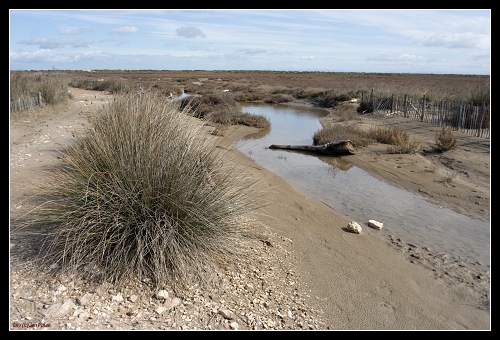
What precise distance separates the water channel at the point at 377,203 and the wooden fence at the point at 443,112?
5620mm

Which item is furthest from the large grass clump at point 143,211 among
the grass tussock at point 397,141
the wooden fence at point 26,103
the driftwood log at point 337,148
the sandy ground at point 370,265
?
the wooden fence at point 26,103

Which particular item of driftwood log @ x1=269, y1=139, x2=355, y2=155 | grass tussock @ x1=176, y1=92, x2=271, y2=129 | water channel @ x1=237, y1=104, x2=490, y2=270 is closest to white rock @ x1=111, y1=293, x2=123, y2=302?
water channel @ x1=237, y1=104, x2=490, y2=270

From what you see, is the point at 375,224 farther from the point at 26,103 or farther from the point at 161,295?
the point at 26,103

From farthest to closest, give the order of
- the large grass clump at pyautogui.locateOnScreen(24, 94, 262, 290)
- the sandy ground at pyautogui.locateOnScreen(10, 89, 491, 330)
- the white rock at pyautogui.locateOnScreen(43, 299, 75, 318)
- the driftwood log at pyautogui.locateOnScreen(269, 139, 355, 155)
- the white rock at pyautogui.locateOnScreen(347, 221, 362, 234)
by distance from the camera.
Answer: the driftwood log at pyautogui.locateOnScreen(269, 139, 355, 155), the white rock at pyautogui.locateOnScreen(347, 221, 362, 234), the sandy ground at pyautogui.locateOnScreen(10, 89, 491, 330), the large grass clump at pyautogui.locateOnScreen(24, 94, 262, 290), the white rock at pyautogui.locateOnScreen(43, 299, 75, 318)

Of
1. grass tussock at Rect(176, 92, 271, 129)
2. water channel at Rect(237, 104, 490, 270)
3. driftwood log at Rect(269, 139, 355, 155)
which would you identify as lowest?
water channel at Rect(237, 104, 490, 270)

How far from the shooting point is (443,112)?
686 inches

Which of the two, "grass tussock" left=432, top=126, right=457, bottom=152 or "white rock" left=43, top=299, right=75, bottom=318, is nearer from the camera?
"white rock" left=43, top=299, right=75, bottom=318

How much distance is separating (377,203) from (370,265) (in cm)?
369

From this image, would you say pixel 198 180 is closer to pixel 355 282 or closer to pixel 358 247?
pixel 355 282

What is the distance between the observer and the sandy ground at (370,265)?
4133mm

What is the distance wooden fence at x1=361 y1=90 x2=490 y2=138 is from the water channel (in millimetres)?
5620

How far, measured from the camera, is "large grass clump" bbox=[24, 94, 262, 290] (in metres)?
3.78

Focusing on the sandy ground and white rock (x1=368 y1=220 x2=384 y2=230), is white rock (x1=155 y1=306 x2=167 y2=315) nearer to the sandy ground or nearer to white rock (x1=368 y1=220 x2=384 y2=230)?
the sandy ground

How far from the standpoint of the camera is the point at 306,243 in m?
5.66
